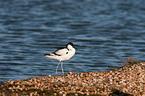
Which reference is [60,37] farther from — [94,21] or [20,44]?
[94,21]

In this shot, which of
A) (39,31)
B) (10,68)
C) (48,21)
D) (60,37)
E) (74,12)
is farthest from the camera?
(74,12)

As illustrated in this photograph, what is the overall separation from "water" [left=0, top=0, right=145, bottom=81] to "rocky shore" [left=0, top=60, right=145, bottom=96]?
3814mm

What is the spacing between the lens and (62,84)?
673 inches

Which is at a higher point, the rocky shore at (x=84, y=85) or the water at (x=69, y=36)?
the water at (x=69, y=36)

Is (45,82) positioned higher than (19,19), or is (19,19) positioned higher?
(19,19)

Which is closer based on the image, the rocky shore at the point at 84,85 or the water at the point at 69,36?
the rocky shore at the point at 84,85

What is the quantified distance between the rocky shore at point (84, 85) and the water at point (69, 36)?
381cm

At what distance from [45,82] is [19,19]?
27742mm

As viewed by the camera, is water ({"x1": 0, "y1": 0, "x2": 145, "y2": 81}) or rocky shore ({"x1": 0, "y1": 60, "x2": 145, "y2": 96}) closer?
rocky shore ({"x1": 0, "y1": 60, "x2": 145, "y2": 96})

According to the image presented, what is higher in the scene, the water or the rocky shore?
the water

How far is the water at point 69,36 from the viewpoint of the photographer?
24062 mm

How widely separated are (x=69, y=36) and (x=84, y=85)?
16.5 m

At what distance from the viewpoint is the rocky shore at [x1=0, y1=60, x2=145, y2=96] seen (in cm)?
1595

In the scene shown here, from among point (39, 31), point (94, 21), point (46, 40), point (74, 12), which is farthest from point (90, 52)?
point (74, 12)
